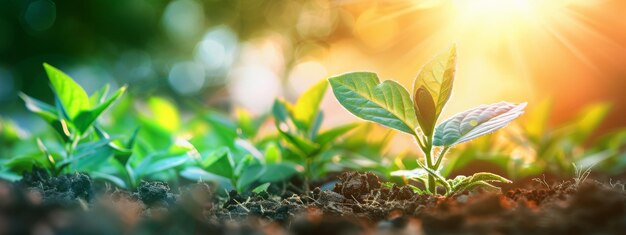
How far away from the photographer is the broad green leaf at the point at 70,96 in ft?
3.92

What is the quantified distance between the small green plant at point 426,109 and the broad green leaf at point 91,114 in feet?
1.50

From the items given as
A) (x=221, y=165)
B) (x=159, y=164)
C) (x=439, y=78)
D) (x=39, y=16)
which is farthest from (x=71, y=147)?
(x=39, y=16)

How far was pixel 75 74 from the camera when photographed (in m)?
5.79

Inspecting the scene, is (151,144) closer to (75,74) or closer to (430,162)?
(430,162)

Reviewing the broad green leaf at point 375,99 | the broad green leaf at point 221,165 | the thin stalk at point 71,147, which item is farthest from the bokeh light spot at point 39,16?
the broad green leaf at point 375,99

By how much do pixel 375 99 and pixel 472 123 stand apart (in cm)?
16

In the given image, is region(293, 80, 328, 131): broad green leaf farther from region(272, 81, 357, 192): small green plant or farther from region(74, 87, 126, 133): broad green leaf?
region(74, 87, 126, 133): broad green leaf

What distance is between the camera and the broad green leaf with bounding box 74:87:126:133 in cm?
115

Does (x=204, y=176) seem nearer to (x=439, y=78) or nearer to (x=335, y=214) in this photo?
(x=335, y=214)

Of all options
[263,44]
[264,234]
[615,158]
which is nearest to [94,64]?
[263,44]

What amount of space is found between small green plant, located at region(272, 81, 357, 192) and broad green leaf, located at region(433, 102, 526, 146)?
377 millimetres

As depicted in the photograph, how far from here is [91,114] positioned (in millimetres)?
1160

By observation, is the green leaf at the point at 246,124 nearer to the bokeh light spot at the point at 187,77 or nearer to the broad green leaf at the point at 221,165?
the broad green leaf at the point at 221,165

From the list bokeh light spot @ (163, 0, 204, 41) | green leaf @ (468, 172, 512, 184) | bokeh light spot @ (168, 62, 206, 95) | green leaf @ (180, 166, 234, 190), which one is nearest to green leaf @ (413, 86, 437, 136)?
green leaf @ (468, 172, 512, 184)
